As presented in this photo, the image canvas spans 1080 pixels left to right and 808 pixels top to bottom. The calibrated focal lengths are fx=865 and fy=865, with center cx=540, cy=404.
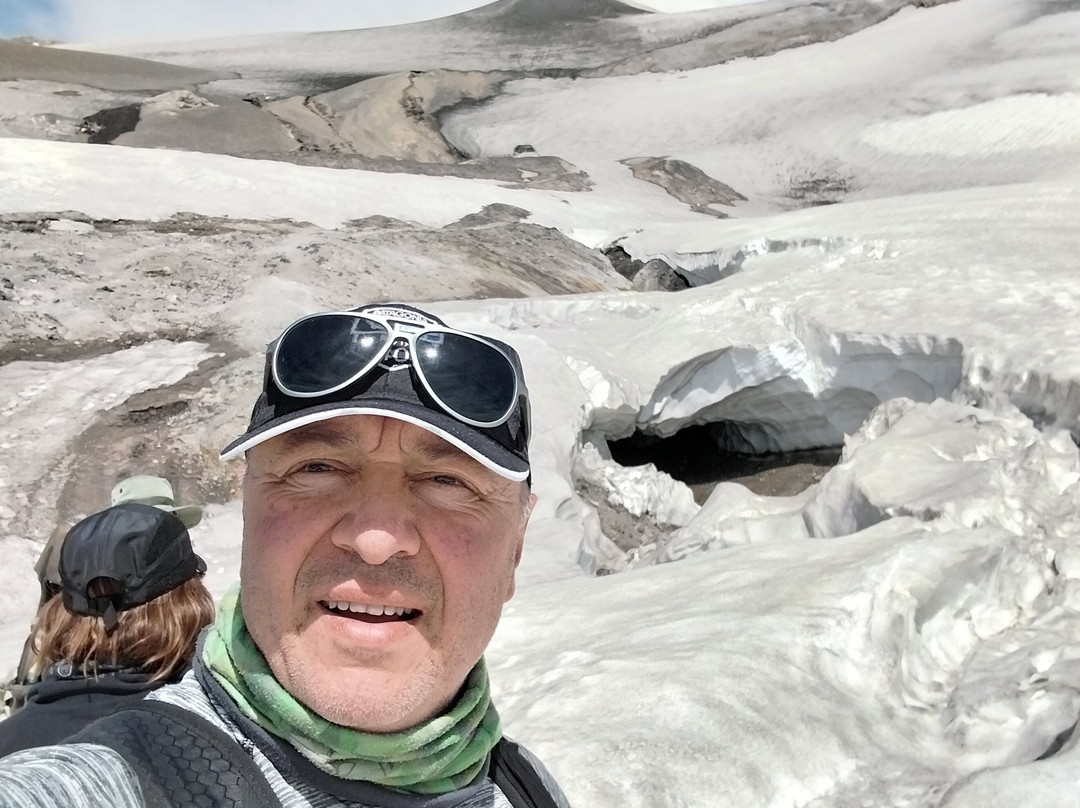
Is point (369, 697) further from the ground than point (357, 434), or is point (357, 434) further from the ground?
point (357, 434)

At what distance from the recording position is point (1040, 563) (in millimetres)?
3723

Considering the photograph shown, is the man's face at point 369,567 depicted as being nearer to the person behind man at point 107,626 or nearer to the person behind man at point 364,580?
the person behind man at point 364,580

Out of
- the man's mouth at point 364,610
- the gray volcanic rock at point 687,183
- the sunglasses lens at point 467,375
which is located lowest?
the gray volcanic rock at point 687,183

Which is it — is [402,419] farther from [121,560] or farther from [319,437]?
[121,560]

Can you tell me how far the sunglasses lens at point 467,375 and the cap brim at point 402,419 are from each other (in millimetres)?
30

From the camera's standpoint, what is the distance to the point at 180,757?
832 mm

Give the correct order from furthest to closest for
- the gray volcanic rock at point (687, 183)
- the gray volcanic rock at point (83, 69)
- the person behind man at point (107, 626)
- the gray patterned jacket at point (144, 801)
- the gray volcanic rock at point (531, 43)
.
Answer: the gray volcanic rock at point (531, 43) < the gray volcanic rock at point (83, 69) < the gray volcanic rock at point (687, 183) < the person behind man at point (107, 626) < the gray patterned jacket at point (144, 801)

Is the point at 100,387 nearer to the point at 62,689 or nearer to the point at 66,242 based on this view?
the point at 66,242

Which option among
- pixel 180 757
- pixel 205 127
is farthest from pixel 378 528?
pixel 205 127

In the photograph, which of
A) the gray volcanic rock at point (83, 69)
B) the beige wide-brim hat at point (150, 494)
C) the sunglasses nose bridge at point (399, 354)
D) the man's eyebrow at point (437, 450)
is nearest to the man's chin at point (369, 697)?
the man's eyebrow at point (437, 450)

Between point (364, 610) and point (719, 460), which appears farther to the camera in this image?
point (719, 460)

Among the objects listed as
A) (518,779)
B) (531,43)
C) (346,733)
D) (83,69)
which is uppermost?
(531,43)

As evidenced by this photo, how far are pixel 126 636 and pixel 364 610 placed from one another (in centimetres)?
97

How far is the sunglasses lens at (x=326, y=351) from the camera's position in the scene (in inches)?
41.5
